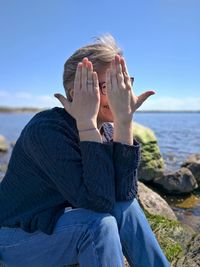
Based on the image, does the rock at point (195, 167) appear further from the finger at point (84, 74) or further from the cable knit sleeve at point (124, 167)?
the finger at point (84, 74)

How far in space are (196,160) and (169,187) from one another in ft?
7.25

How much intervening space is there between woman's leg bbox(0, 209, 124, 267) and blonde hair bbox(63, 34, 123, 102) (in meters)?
1.00

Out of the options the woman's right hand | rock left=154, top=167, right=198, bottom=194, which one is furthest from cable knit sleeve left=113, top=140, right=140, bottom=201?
rock left=154, top=167, right=198, bottom=194

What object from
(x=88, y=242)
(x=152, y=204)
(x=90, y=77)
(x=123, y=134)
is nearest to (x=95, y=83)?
(x=90, y=77)

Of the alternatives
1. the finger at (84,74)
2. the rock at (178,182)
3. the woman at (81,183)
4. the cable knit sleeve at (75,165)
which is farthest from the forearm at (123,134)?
the rock at (178,182)

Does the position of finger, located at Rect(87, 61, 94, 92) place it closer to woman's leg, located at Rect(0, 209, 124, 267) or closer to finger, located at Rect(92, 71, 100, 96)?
finger, located at Rect(92, 71, 100, 96)

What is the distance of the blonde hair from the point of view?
296 centimetres

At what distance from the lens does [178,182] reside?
1020 centimetres

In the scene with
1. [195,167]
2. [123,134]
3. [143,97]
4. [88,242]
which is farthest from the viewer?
[195,167]

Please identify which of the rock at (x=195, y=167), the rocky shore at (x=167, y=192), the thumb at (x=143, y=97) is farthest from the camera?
the rock at (x=195, y=167)

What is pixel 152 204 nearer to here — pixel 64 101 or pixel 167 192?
pixel 167 192

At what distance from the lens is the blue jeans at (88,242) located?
2564 mm

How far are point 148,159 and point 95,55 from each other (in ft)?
27.1

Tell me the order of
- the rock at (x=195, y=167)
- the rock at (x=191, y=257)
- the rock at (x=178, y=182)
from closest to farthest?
the rock at (x=191, y=257), the rock at (x=178, y=182), the rock at (x=195, y=167)
